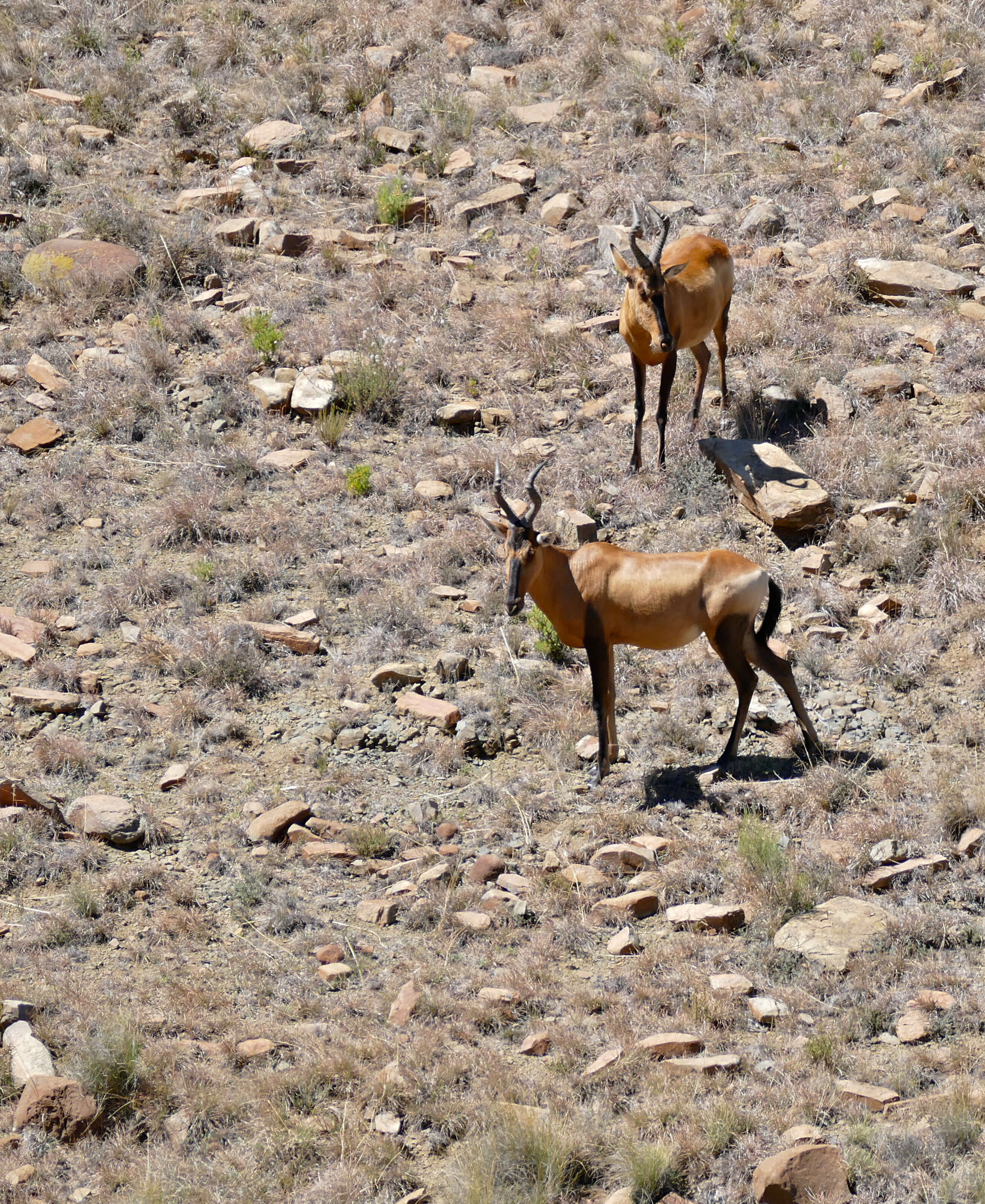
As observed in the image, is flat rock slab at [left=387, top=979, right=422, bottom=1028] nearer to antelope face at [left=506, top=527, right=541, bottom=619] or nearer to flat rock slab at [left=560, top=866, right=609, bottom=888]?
flat rock slab at [left=560, top=866, right=609, bottom=888]

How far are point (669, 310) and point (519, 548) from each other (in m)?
3.91

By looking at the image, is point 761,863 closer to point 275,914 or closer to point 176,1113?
point 275,914

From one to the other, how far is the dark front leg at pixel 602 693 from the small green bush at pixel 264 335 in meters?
6.52

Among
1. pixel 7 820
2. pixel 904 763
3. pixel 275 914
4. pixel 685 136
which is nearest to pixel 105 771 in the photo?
pixel 7 820

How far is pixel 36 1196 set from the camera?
239 inches

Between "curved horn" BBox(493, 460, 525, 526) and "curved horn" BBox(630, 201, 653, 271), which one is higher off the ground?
"curved horn" BBox(630, 201, 653, 271)

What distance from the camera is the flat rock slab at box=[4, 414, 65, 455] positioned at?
537 inches

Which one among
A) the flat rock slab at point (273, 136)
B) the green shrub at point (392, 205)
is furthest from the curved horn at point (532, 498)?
the flat rock slab at point (273, 136)

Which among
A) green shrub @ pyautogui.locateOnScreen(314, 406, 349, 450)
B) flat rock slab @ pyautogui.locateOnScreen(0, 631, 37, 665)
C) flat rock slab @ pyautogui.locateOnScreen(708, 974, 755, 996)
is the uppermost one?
green shrub @ pyautogui.locateOnScreen(314, 406, 349, 450)

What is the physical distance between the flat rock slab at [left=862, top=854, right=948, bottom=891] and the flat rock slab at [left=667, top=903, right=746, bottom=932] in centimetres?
78

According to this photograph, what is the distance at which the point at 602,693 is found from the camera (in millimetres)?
9117

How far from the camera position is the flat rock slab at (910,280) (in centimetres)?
1389

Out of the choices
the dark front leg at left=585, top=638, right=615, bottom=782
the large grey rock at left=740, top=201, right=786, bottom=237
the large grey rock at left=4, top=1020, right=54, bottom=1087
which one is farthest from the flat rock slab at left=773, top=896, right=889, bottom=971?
the large grey rock at left=740, top=201, right=786, bottom=237

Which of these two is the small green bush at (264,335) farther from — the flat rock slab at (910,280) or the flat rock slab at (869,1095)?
the flat rock slab at (869,1095)
